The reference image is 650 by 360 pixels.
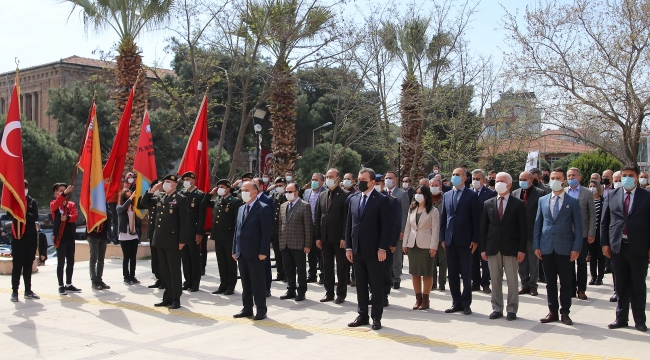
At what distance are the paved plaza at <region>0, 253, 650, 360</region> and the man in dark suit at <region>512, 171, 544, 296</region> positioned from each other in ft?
0.91

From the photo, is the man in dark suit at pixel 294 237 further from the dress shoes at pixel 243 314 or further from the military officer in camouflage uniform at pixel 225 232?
the dress shoes at pixel 243 314

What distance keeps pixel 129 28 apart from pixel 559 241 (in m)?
15.7

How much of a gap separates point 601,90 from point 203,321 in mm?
14183

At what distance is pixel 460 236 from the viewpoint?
963cm

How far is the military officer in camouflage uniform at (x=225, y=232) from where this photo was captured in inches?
456

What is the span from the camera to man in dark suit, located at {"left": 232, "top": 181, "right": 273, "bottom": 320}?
9281 millimetres

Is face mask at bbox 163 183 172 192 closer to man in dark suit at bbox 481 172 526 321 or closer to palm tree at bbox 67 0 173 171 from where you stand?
man in dark suit at bbox 481 172 526 321

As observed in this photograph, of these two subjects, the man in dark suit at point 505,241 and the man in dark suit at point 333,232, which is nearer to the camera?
the man in dark suit at point 505,241

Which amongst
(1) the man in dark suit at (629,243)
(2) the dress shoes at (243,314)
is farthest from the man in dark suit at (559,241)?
(2) the dress shoes at (243,314)

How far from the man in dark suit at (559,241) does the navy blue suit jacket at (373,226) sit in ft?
6.96

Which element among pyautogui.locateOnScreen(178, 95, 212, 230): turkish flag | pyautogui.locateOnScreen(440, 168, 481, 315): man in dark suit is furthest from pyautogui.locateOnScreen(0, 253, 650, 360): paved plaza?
pyautogui.locateOnScreen(178, 95, 212, 230): turkish flag

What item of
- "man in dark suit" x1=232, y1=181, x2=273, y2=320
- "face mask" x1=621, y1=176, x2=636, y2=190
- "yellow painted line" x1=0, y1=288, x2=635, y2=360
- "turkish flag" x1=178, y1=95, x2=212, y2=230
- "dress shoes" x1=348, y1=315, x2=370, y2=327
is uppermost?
"turkish flag" x1=178, y1=95, x2=212, y2=230

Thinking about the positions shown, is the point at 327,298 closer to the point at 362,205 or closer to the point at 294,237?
the point at 294,237

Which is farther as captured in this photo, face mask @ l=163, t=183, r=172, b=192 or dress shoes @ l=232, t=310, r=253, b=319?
face mask @ l=163, t=183, r=172, b=192
